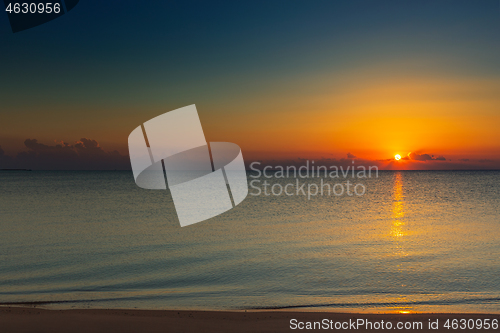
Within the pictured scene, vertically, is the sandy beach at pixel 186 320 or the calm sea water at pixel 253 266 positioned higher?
the sandy beach at pixel 186 320

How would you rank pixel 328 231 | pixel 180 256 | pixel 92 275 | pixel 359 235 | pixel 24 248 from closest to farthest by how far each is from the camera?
pixel 92 275 → pixel 180 256 → pixel 24 248 → pixel 359 235 → pixel 328 231

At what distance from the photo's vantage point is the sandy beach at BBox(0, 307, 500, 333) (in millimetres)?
6520

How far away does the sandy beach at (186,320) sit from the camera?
257 inches

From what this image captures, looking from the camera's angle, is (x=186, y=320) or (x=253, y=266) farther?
(x=253, y=266)

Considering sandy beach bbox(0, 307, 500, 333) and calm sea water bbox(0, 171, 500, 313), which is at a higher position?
sandy beach bbox(0, 307, 500, 333)

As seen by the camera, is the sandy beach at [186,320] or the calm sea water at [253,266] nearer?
the sandy beach at [186,320]

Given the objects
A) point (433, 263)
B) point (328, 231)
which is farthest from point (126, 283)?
point (328, 231)

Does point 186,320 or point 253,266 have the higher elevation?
point 186,320

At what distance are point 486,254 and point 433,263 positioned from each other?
2986 mm

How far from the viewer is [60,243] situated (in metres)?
15.0

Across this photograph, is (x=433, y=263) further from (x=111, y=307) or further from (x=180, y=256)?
(x=111, y=307)

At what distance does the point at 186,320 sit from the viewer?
6.90 m

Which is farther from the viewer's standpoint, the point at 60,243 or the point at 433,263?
the point at 60,243

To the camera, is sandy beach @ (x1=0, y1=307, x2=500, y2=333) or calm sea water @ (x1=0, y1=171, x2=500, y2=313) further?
calm sea water @ (x1=0, y1=171, x2=500, y2=313)
